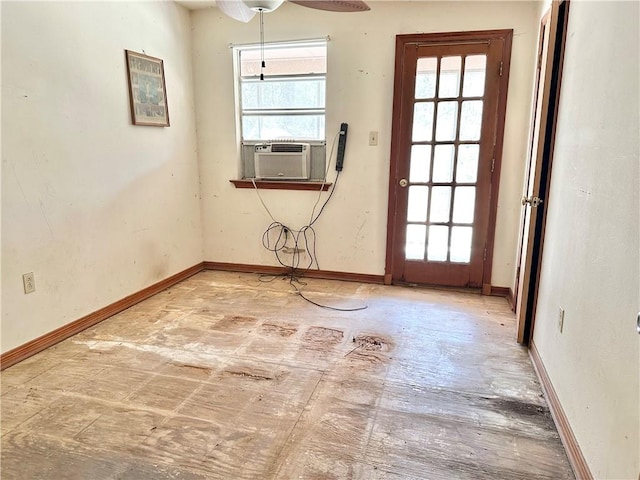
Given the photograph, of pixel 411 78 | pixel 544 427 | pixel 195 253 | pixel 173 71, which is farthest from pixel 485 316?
pixel 173 71

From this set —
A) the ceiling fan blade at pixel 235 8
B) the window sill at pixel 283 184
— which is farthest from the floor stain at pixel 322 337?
the ceiling fan blade at pixel 235 8

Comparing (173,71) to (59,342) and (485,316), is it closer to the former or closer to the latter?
(59,342)

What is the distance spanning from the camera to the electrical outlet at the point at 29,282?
2.26 m

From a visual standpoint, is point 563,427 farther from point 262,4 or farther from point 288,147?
point 288,147

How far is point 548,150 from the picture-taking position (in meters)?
2.26

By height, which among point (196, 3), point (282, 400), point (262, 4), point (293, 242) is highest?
point (196, 3)

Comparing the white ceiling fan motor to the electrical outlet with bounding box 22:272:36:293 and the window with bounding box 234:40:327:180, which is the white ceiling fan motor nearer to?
the window with bounding box 234:40:327:180

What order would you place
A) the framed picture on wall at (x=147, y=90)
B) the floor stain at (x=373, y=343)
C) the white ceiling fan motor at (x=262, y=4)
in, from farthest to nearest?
1. the framed picture on wall at (x=147, y=90)
2. the floor stain at (x=373, y=343)
3. the white ceiling fan motor at (x=262, y=4)

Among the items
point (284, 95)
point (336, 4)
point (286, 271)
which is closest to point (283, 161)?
point (284, 95)

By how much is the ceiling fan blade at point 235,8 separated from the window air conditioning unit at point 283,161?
4.05ft

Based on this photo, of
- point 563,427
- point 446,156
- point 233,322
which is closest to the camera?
point 563,427

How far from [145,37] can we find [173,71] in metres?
0.38

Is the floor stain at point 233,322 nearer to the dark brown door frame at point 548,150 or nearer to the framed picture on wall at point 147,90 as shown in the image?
the framed picture on wall at point 147,90

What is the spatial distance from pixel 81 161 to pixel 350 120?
6.69ft
